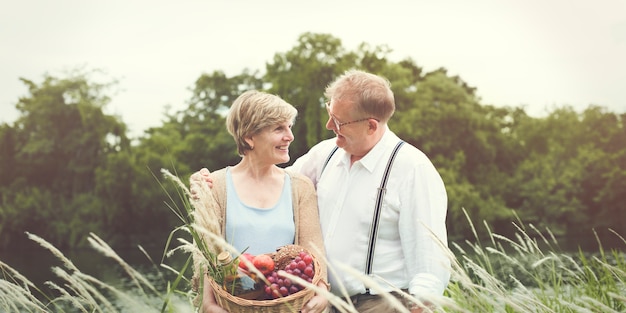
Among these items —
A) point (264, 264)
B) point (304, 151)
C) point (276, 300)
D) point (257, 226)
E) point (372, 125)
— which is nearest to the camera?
point (276, 300)

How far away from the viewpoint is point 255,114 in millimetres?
3443

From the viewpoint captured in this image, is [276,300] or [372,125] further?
[372,125]

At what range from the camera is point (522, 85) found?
51156mm

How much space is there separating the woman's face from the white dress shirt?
1.23 ft

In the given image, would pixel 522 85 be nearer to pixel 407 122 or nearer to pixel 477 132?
pixel 477 132

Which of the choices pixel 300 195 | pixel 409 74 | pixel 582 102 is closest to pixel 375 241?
pixel 300 195

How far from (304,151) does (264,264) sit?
113 ft

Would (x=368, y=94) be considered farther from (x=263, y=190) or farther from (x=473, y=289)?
(x=473, y=289)

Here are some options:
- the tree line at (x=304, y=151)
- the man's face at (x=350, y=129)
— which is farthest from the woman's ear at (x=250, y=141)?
the tree line at (x=304, y=151)

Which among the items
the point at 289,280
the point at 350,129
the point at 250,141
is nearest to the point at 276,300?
the point at 289,280

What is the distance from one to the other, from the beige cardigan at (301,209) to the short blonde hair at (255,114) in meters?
0.26

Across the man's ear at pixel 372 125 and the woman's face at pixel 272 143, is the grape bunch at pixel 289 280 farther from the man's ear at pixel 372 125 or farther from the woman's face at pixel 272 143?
the man's ear at pixel 372 125

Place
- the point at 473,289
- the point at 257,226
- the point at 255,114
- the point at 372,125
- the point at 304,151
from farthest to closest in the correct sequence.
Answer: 1. the point at 304,151
2. the point at 372,125
3. the point at 255,114
4. the point at 257,226
5. the point at 473,289

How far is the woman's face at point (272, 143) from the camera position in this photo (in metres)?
3.45
